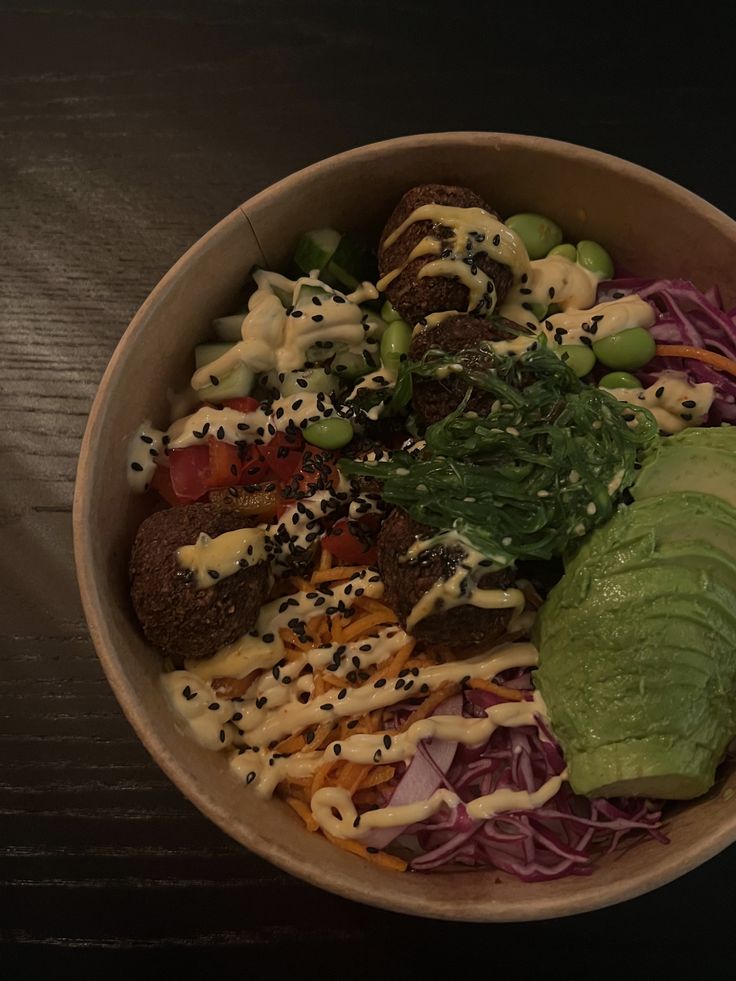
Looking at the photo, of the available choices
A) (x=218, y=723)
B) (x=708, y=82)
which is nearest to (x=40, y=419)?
(x=218, y=723)

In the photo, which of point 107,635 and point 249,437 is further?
point 249,437

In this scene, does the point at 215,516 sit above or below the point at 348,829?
above

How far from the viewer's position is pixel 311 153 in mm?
3174

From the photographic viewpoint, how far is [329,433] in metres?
2.31

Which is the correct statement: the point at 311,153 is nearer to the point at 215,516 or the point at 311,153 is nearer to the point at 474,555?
the point at 215,516

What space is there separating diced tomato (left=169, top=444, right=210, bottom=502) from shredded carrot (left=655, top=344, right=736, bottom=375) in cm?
142

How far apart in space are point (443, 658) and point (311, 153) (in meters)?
2.06

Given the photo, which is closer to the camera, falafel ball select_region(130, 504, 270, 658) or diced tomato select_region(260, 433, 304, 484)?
falafel ball select_region(130, 504, 270, 658)

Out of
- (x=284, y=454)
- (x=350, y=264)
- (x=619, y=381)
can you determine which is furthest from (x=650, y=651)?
(x=350, y=264)

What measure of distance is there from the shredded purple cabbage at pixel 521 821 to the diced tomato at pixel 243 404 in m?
1.04

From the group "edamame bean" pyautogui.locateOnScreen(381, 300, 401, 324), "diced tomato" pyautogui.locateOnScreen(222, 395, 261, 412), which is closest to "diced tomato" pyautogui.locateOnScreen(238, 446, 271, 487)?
"diced tomato" pyautogui.locateOnScreen(222, 395, 261, 412)

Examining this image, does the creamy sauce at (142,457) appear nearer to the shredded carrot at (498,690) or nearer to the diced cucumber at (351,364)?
the diced cucumber at (351,364)

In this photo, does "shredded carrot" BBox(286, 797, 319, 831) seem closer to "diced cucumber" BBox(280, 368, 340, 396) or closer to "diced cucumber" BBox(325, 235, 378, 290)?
"diced cucumber" BBox(280, 368, 340, 396)

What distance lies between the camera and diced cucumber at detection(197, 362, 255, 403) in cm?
242
